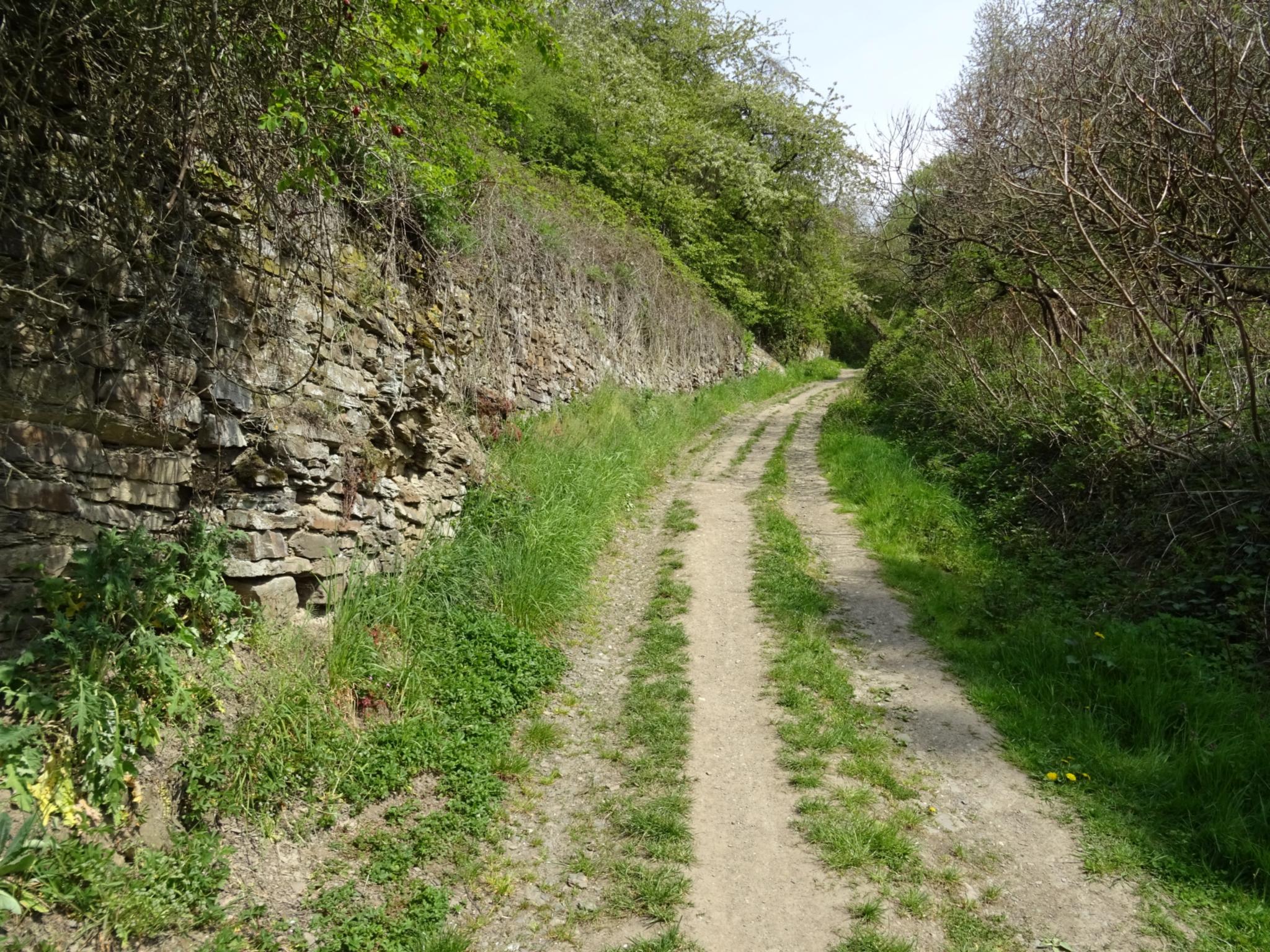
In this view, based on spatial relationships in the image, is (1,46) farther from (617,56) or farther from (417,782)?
(617,56)

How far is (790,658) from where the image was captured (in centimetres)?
569

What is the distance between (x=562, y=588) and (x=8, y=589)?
386cm

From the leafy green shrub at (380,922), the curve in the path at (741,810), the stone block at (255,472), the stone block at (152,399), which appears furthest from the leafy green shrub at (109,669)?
the curve in the path at (741,810)

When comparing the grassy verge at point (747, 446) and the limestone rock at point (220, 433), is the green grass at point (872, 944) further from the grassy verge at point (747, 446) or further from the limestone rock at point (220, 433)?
the grassy verge at point (747, 446)

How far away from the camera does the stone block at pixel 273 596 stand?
4395 millimetres

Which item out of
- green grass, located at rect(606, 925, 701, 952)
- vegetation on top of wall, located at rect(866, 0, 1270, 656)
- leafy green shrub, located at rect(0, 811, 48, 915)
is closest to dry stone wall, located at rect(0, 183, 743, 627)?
leafy green shrub, located at rect(0, 811, 48, 915)

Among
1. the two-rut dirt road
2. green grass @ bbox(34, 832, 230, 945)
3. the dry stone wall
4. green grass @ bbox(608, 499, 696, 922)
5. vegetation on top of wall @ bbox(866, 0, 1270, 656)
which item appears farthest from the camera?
vegetation on top of wall @ bbox(866, 0, 1270, 656)

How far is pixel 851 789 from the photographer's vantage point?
13.7 feet

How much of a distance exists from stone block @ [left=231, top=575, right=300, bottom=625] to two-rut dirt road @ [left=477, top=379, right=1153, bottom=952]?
6.36 ft

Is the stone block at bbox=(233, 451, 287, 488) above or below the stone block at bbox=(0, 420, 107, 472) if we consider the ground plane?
below

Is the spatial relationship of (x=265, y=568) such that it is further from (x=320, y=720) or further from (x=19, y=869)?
(x=19, y=869)

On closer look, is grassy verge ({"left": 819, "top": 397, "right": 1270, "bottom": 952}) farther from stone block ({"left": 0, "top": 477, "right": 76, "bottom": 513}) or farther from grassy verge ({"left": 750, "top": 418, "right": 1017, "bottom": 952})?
stone block ({"left": 0, "top": 477, "right": 76, "bottom": 513})

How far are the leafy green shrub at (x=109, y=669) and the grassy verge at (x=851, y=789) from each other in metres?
3.20

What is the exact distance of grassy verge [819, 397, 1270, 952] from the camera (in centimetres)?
349
